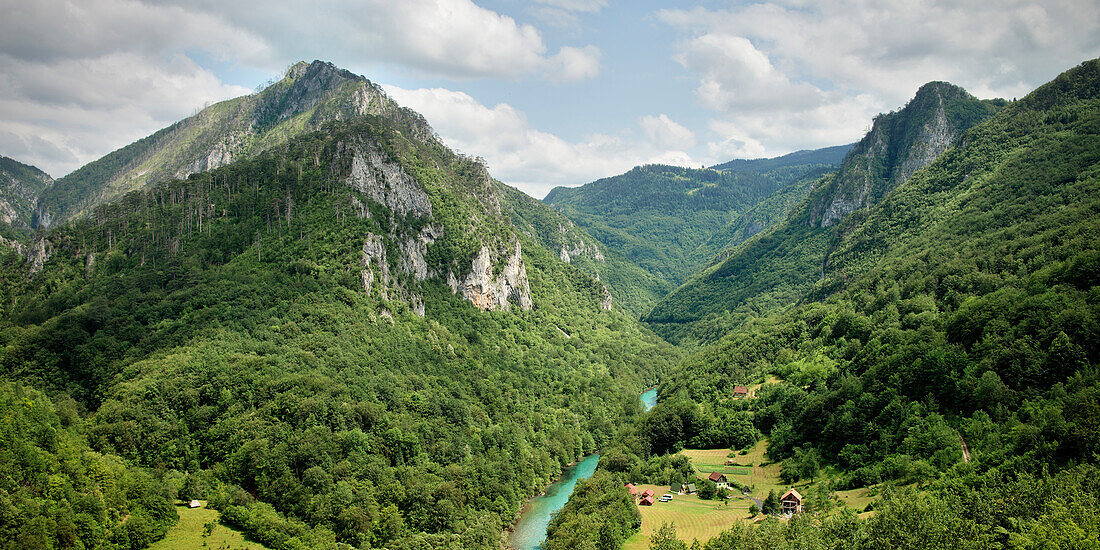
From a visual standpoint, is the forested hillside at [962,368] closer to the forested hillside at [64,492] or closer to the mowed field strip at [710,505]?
the mowed field strip at [710,505]

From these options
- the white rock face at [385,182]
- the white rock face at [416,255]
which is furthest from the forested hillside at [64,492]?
the white rock face at [385,182]

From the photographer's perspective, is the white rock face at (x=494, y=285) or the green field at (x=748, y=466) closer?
the green field at (x=748, y=466)

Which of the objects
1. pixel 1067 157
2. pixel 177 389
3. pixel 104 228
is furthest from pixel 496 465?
pixel 1067 157

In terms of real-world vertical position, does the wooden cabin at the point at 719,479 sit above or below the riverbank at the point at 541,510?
above

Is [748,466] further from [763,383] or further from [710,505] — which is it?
[763,383]

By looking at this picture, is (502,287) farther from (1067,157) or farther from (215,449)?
(1067,157)

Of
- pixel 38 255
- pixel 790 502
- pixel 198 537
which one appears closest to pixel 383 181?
pixel 38 255
